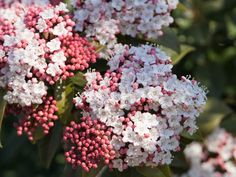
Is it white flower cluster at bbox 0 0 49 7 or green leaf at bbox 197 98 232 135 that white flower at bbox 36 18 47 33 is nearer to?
white flower cluster at bbox 0 0 49 7

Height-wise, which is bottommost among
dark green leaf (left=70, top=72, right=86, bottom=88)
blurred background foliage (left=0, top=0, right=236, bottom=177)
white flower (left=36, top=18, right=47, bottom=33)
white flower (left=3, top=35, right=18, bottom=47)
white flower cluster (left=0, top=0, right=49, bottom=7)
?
white flower (left=3, top=35, right=18, bottom=47)

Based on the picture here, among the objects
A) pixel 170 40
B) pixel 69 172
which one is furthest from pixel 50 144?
pixel 170 40

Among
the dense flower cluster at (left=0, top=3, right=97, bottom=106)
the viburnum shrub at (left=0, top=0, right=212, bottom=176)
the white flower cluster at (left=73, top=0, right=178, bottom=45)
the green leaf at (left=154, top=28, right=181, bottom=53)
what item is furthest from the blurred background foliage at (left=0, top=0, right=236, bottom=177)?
the dense flower cluster at (left=0, top=3, right=97, bottom=106)

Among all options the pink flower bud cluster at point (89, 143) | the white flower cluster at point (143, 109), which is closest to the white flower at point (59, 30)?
the white flower cluster at point (143, 109)

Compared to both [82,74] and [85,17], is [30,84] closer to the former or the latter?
[82,74]

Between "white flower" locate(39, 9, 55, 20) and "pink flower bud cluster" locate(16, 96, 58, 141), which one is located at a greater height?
"white flower" locate(39, 9, 55, 20)

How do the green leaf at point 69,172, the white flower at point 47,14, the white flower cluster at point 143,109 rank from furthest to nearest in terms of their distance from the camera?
the green leaf at point 69,172
the white flower at point 47,14
the white flower cluster at point 143,109

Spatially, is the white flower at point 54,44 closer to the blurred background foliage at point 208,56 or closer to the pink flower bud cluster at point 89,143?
the pink flower bud cluster at point 89,143
